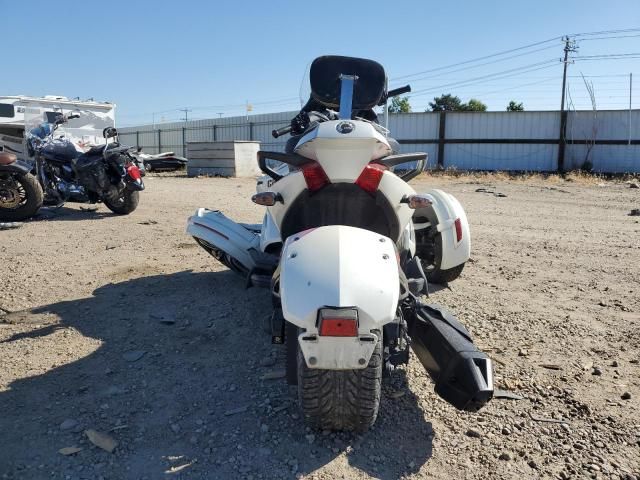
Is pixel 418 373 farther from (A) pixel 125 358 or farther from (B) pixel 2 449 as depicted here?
(B) pixel 2 449

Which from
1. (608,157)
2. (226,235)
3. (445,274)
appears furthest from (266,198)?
(608,157)

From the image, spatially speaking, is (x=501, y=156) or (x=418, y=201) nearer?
(x=418, y=201)

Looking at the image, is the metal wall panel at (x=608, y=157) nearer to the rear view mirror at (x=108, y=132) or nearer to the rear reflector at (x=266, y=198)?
the rear view mirror at (x=108, y=132)

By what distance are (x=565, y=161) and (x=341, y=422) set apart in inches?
847

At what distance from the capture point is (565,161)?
837 inches

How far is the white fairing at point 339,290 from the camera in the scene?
2.16 m

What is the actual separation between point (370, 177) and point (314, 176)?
292mm

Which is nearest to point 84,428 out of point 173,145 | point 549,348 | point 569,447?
point 569,447

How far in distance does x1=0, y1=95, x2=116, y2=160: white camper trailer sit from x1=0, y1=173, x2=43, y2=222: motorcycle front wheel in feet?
18.1

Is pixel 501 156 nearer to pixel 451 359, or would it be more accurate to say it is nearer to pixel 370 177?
pixel 370 177

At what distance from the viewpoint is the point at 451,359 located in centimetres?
253

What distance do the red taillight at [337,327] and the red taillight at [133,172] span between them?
7161 millimetres

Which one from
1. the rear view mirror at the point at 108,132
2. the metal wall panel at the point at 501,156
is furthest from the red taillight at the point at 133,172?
the metal wall panel at the point at 501,156

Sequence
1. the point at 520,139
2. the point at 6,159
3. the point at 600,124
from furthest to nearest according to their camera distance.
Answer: the point at 520,139, the point at 600,124, the point at 6,159
